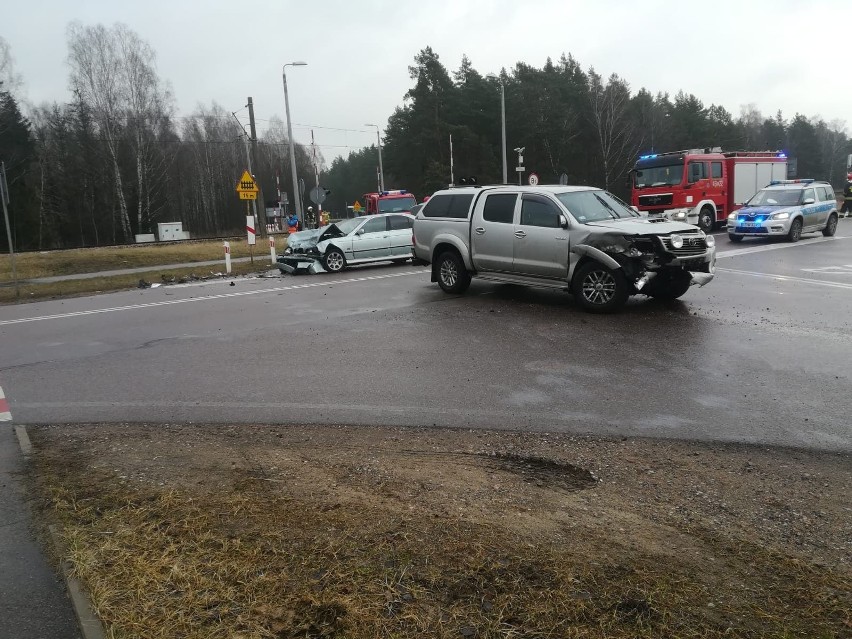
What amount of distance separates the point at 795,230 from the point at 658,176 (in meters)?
5.48

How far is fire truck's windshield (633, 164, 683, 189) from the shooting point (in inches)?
964

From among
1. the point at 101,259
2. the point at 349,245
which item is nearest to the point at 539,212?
the point at 349,245

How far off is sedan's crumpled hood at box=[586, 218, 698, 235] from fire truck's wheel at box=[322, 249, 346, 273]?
1038 cm

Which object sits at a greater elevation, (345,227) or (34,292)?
(345,227)

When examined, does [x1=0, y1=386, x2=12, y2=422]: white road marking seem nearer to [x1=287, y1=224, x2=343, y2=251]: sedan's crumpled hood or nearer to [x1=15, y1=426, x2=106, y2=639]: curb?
[x1=15, y1=426, x2=106, y2=639]: curb

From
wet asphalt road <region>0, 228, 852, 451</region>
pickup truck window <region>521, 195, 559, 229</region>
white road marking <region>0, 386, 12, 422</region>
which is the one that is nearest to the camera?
wet asphalt road <region>0, 228, 852, 451</region>

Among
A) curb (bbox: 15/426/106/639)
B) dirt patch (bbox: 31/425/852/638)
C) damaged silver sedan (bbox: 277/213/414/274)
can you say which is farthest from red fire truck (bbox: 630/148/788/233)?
curb (bbox: 15/426/106/639)

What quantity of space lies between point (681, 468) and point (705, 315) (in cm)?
608

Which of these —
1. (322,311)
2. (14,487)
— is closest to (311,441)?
(14,487)

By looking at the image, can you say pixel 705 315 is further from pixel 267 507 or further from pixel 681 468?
pixel 267 507

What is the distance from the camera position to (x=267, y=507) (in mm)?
3979

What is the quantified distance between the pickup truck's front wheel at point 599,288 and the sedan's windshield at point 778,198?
1447 cm

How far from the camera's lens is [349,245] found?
19469 millimetres

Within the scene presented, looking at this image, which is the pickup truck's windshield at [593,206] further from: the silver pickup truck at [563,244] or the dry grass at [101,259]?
the dry grass at [101,259]
